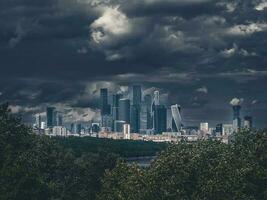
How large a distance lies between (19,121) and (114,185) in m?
33.0

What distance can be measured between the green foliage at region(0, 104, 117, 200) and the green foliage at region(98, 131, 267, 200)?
1126 cm

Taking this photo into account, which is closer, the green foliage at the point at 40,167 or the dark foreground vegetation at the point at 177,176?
the dark foreground vegetation at the point at 177,176

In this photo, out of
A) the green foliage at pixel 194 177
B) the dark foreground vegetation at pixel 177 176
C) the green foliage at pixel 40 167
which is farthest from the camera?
the green foliage at pixel 40 167

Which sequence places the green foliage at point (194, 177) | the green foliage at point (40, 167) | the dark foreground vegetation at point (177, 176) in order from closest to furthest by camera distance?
the green foliage at point (194, 177)
the dark foreground vegetation at point (177, 176)
the green foliage at point (40, 167)

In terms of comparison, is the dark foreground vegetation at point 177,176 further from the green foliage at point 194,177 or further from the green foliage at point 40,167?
the green foliage at point 40,167

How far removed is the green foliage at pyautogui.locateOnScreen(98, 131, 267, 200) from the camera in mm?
80375

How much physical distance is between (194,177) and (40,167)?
114 ft

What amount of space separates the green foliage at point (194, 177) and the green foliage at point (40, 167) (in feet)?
37.0

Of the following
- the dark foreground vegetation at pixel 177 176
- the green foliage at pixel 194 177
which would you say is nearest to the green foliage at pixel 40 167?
the dark foreground vegetation at pixel 177 176

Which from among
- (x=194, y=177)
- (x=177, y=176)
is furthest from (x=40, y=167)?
(x=194, y=177)

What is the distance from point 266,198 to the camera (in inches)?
3290

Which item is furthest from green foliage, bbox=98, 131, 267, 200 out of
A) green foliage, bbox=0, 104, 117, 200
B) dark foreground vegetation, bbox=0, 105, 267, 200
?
green foliage, bbox=0, 104, 117, 200

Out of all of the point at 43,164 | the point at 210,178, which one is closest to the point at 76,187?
the point at 43,164

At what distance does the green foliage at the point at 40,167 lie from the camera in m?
87.1
